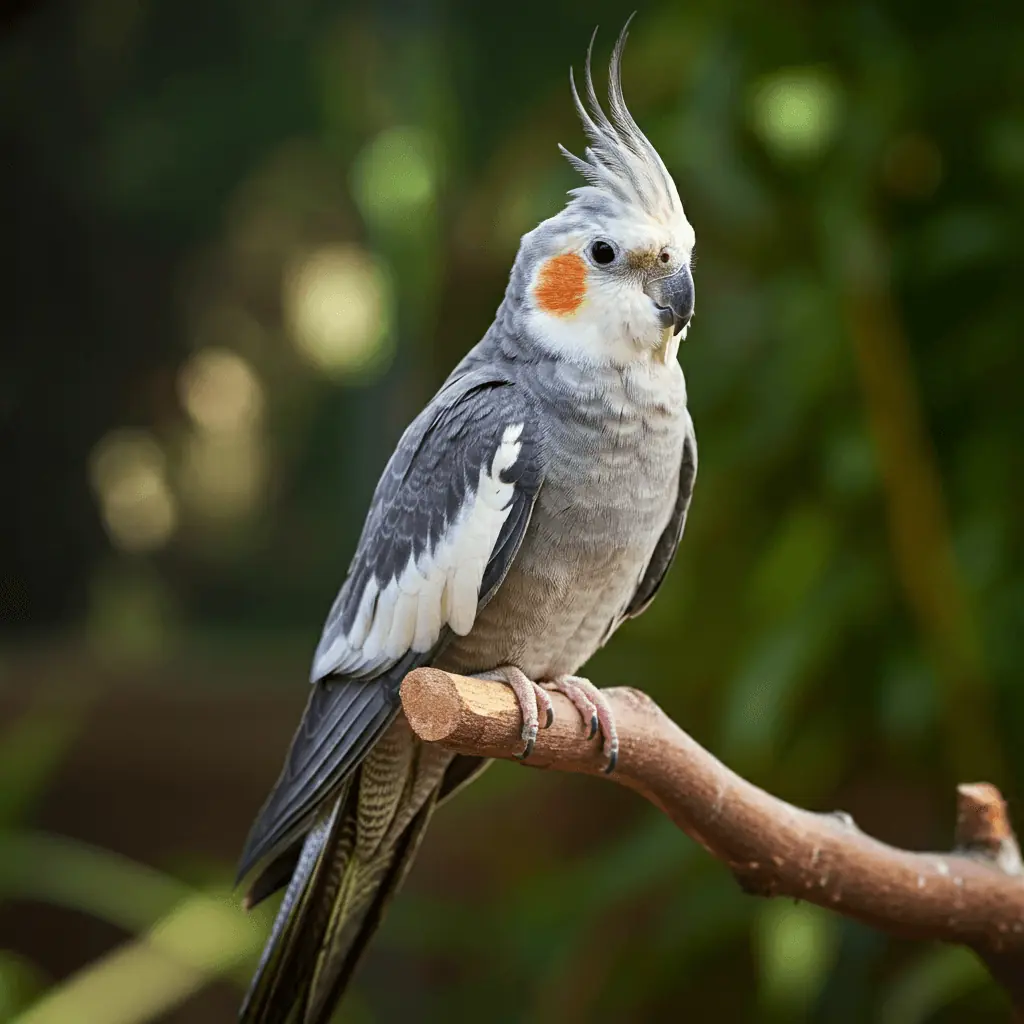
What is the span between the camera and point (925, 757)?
6.14 ft

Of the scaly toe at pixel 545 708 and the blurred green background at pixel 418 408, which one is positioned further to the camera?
the blurred green background at pixel 418 408

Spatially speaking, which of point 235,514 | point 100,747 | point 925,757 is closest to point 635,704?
point 925,757

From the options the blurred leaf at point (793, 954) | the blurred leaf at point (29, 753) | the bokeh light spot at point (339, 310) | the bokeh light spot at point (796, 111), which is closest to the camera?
the bokeh light spot at point (796, 111)

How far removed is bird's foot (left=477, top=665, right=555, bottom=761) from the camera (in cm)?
98

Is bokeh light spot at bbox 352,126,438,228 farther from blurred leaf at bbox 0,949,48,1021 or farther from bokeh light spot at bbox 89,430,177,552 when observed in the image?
blurred leaf at bbox 0,949,48,1021

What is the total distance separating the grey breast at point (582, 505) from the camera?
1.02m

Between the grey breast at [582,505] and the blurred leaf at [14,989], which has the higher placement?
the grey breast at [582,505]

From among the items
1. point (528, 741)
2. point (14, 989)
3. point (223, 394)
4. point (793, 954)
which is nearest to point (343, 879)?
point (528, 741)

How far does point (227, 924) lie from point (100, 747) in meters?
0.82

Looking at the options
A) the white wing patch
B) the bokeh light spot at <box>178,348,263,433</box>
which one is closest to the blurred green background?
the bokeh light spot at <box>178,348,263,433</box>

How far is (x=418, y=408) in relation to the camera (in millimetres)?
2045

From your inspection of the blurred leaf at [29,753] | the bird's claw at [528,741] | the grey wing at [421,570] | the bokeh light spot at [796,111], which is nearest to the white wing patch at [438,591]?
the grey wing at [421,570]

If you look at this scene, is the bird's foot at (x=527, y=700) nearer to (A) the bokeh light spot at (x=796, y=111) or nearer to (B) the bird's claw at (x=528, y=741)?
(B) the bird's claw at (x=528, y=741)

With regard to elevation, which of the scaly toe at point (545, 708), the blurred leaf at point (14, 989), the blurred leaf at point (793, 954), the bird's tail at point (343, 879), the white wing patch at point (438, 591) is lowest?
the blurred leaf at point (14, 989)
